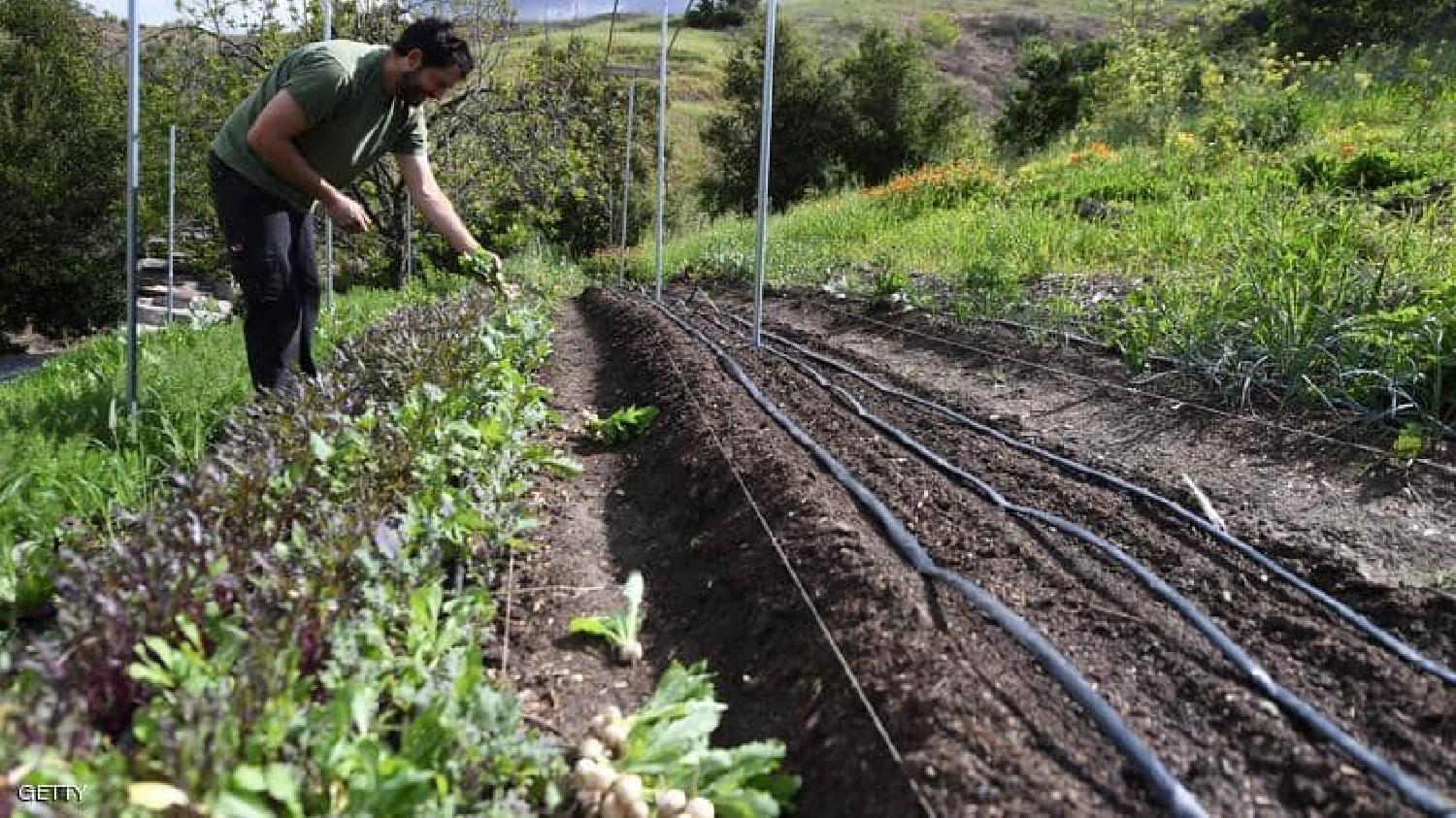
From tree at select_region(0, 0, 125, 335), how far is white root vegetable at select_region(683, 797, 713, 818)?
55.3 feet

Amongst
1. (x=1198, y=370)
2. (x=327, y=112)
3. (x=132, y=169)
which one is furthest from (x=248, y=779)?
(x=1198, y=370)

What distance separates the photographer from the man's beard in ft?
10.7

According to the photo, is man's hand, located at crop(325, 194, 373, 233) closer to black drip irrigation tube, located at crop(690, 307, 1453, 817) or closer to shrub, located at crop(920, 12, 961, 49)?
black drip irrigation tube, located at crop(690, 307, 1453, 817)

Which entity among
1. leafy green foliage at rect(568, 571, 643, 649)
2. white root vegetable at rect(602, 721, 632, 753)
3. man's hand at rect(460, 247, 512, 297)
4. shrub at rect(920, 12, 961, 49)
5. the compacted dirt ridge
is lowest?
leafy green foliage at rect(568, 571, 643, 649)

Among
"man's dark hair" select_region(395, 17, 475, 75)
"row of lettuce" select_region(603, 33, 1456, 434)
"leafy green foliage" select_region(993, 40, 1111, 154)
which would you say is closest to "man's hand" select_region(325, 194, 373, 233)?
"man's dark hair" select_region(395, 17, 475, 75)

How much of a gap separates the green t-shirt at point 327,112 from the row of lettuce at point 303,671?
A: 51.6 inches

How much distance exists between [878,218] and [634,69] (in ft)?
11.4

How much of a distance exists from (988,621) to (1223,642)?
46 centimetres

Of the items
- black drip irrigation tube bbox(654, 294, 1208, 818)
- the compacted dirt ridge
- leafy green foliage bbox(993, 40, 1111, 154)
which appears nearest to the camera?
black drip irrigation tube bbox(654, 294, 1208, 818)

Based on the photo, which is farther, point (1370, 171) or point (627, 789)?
point (1370, 171)

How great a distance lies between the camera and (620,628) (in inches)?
86.0

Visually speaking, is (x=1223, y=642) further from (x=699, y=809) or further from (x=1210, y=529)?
(x=699, y=809)

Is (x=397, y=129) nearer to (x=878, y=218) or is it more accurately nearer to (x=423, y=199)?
(x=423, y=199)

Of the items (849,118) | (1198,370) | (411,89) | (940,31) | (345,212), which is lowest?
(1198,370)
